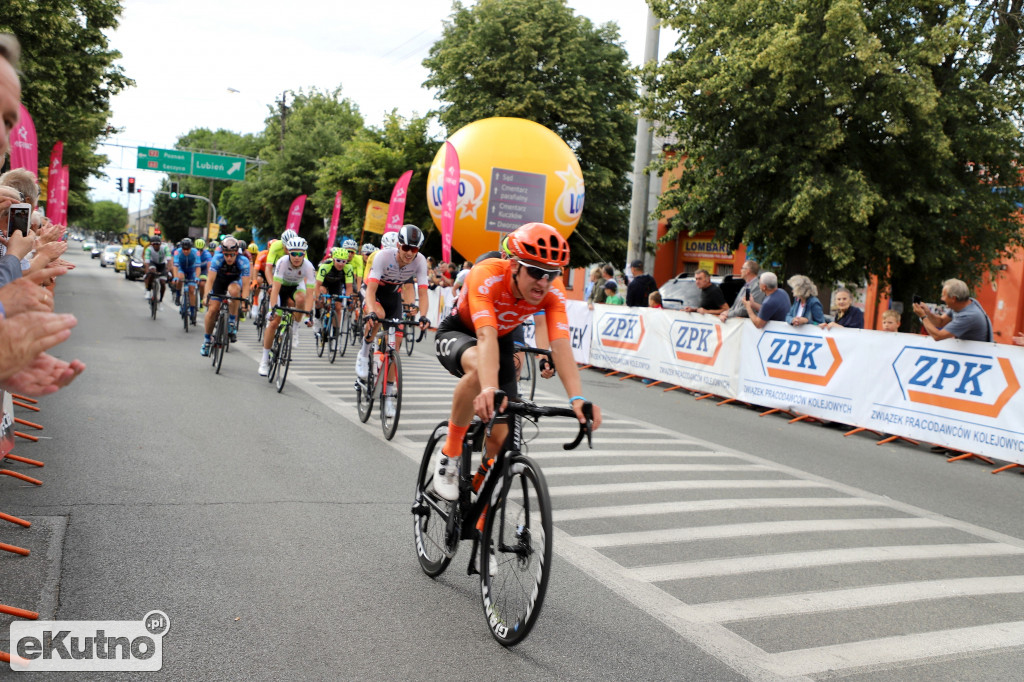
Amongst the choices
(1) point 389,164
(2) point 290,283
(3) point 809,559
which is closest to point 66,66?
(1) point 389,164

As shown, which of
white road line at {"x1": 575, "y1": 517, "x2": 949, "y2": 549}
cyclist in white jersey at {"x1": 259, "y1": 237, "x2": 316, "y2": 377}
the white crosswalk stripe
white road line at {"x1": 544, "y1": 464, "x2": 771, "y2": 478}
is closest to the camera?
the white crosswalk stripe

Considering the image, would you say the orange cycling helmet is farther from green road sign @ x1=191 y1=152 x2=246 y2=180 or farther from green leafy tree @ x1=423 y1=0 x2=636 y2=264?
green road sign @ x1=191 y1=152 x2=246 y2=180

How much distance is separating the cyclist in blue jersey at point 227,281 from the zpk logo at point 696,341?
7215mm

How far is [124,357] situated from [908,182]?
609 inches

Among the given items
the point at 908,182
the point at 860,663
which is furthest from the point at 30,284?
the point at 908,182

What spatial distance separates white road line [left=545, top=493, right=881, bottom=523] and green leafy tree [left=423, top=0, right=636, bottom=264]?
87.9 ft

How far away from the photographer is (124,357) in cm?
1430

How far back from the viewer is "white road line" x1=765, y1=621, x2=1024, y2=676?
13.0 feet

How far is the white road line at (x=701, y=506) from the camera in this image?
21.1 feet

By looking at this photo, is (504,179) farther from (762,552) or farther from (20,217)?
(20,217)

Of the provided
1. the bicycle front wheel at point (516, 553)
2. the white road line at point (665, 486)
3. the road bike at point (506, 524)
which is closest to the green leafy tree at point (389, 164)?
the white road line at point (665, 486)

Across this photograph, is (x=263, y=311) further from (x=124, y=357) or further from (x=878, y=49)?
(x=878, y=49)

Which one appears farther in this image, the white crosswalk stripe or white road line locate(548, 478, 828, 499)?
white road line locate(548, 478, 828, 499)

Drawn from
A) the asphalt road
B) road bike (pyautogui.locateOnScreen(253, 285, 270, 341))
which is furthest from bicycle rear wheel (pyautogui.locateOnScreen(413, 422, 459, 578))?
road bike (pyautogui.locateOnScreen(253, 285, 270, 341))
